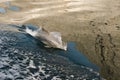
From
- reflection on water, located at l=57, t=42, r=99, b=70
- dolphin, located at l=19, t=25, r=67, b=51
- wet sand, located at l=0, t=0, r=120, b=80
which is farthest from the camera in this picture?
dolphin, located at l=19, t=25, r=67, b=51

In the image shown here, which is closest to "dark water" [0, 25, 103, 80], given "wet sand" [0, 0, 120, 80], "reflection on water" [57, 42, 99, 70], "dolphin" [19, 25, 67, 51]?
"reflection on water" [57, 42, 99, 70]

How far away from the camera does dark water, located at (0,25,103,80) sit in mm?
12367

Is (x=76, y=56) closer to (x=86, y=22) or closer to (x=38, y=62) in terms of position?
(x=38, y=62)

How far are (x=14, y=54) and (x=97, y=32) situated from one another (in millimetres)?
7231

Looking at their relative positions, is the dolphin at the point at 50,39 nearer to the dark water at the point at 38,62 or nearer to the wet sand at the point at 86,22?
the dark water at the point at 38,62

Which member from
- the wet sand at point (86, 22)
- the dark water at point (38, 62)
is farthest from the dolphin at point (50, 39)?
the wet sand at point (86, 22)

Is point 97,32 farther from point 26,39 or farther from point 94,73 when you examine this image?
point 94,73

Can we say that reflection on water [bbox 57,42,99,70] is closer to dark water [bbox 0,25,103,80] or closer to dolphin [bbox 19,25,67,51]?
dark water [bbox 0,25,103,80]

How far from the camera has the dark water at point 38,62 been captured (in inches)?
487

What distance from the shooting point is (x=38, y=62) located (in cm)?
1373

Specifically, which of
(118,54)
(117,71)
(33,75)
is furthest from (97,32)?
(33,75)

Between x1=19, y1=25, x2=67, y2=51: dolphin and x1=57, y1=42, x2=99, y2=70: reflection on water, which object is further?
x1=19, y1=25, x2=67, y2=51: dolphin

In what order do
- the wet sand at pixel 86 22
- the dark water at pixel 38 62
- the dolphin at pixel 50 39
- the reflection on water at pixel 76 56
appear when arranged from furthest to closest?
the dolphin at pixel 50 39
the wet sand at pixel 86 22
the reflection on water at pixel 76 56
the dark water at pixel 38 62

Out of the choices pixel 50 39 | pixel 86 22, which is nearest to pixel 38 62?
pixel 50 39
